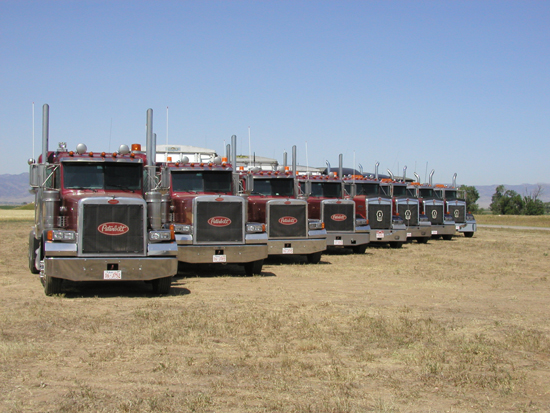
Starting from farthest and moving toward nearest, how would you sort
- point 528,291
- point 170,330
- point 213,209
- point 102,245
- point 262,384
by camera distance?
point 213,209 < point 528,291 < point 102,245 < point 170,330 < point 262,384

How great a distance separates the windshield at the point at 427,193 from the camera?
2919 centimetres

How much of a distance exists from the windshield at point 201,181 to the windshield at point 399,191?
12496 millimetres

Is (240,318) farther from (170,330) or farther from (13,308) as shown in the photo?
(13,308)

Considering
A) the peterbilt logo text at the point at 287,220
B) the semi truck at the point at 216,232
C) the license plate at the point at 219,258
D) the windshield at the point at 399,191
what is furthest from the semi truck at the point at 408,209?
the license plate at the point at 219,258

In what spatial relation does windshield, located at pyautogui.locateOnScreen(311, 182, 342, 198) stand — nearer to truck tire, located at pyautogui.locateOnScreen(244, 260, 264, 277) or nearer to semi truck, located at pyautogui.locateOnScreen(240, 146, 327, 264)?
semi truck, located at pyautogui.locateOnScreen(240, 146, 327, 264)

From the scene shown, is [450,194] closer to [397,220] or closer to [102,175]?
[397,220]

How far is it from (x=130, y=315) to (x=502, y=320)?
223 inches

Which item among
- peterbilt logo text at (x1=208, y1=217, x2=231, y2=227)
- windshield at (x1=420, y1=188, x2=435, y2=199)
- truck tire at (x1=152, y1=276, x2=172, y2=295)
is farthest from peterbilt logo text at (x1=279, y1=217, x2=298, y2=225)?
windshield at (x1=420, y1=188, x2=435, y2=199)

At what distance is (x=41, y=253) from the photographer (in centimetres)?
1177

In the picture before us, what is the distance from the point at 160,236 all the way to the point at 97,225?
1.12 meters

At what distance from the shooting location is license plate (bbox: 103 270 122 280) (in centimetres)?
1070

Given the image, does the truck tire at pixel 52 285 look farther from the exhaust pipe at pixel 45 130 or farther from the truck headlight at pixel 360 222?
the truck headlight at pixel 360 222

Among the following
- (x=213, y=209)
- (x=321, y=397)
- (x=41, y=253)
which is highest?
(x=213, y=209)

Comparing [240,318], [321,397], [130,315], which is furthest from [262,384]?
[130,315]
